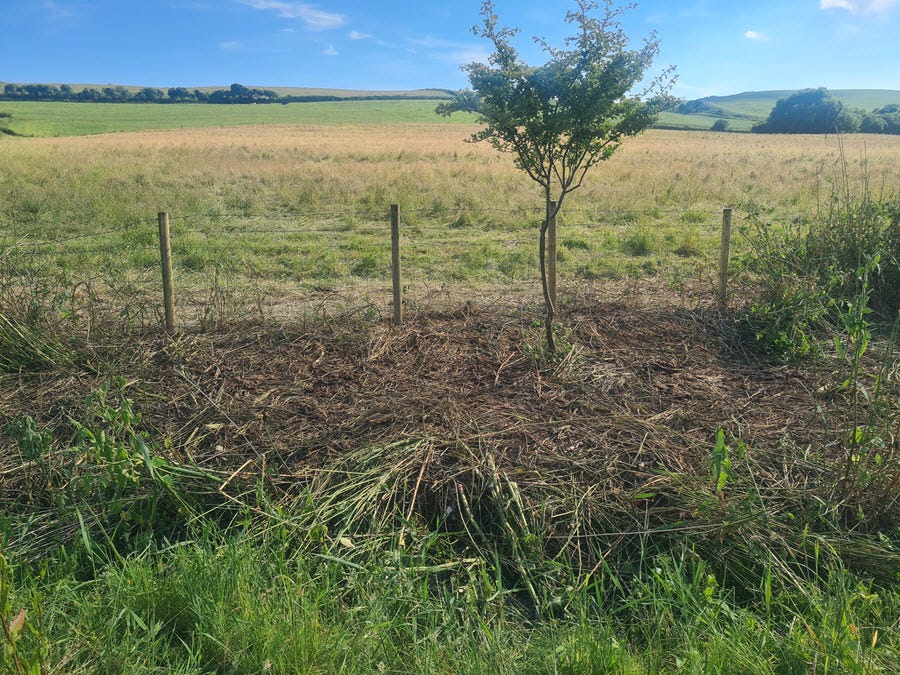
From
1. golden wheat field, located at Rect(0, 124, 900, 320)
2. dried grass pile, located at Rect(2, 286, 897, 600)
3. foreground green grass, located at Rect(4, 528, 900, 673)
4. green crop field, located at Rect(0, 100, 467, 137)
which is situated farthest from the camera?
green crop field, located at Rect(0, 100, 467, 137)

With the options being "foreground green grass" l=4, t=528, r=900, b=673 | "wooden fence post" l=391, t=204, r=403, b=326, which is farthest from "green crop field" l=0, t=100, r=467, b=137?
"foreground green grass" l=4, t=528, r=900, b=673

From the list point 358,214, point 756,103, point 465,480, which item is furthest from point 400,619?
point 756,103

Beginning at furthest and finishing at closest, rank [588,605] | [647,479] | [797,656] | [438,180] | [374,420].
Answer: [438,180]
[374,420]
[647,479]
[588,605]
[797,656]

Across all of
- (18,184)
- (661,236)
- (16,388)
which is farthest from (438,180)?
(16,388)

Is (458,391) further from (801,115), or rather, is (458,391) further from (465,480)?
(801,115)

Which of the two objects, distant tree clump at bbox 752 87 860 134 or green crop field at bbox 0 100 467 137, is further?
distant tree clump at bbox 752 87 860 134

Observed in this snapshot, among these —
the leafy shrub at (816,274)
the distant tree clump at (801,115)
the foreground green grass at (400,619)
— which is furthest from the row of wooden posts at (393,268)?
the distant tree clump at (801,115)

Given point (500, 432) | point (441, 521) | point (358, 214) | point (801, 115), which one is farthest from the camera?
point (801, 115)

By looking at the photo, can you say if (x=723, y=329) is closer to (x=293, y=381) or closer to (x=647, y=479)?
(x=647, y=479)

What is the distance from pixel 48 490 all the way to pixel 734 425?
4506 millimetres

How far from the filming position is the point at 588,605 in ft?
10.6

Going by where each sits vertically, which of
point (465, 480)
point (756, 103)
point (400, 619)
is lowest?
point (400, 619)

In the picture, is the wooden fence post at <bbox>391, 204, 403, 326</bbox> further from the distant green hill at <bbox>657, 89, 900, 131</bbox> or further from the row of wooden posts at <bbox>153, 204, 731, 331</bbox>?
the distant green hill at <bbox>657, 89, 900, 131</bbox>

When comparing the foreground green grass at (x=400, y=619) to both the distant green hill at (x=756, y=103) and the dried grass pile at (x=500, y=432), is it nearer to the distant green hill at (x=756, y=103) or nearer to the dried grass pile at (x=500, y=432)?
the dried grass pile at (x=500, y=432)
